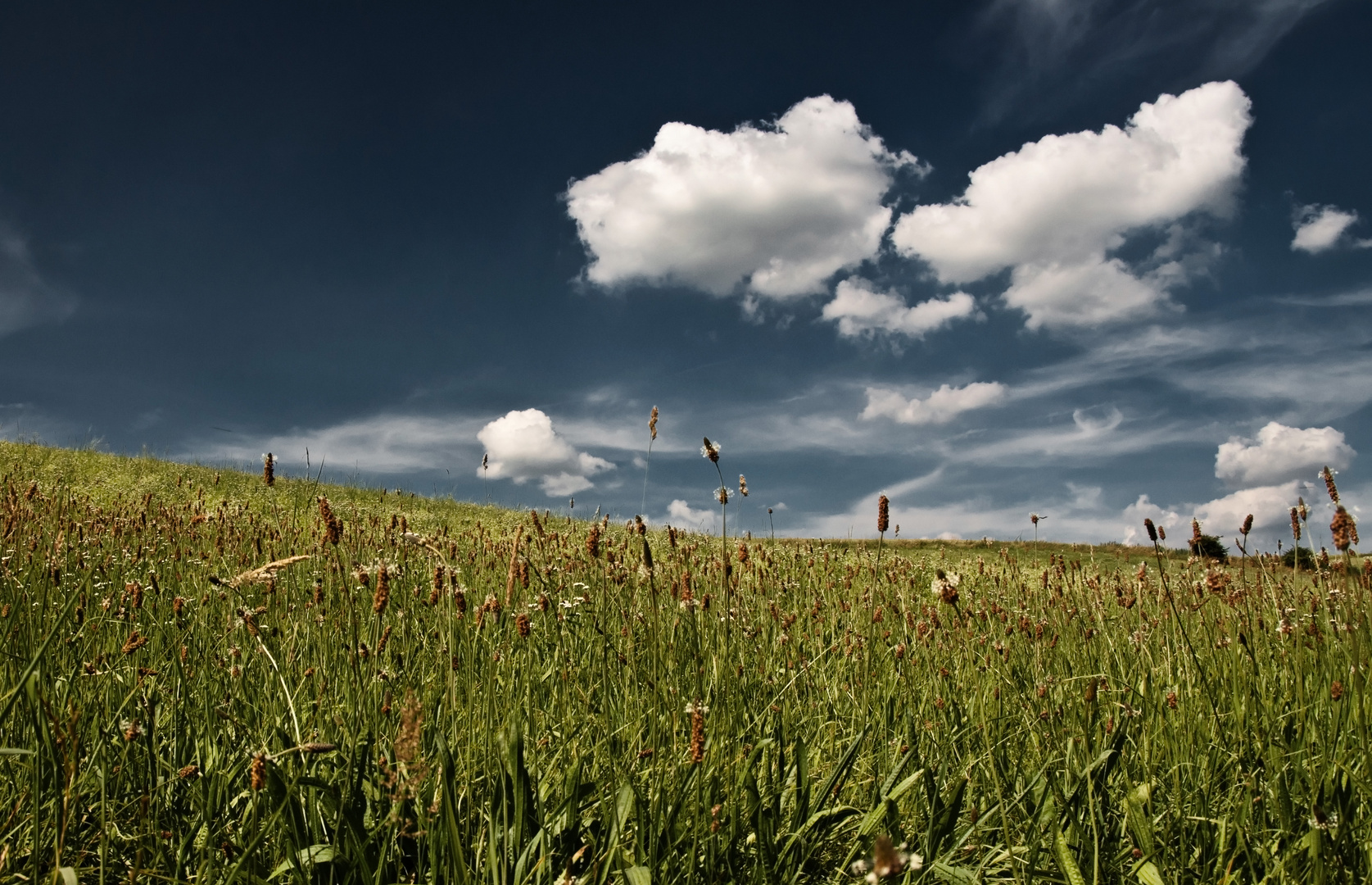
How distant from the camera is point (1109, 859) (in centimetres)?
227

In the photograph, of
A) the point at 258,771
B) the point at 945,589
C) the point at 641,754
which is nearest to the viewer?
the point at 258,771

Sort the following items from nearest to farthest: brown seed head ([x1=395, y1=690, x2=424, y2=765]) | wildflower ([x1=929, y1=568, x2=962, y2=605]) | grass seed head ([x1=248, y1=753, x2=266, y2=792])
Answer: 1. brown seed head ([x1=395, y1=690, x2=424, y2=765])
2. grass seed head ([x1=248, y1=753, x2=266, y2=792])
3. wildflower ([x1=929, y1=568, x2=962, y2=605])

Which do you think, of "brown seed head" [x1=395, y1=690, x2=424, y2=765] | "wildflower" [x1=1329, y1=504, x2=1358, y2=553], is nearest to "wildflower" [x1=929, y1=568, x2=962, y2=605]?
"wildflower" [x1=1329, y1=504, x2=1358, y2=553]

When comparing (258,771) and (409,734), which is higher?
(409,734)

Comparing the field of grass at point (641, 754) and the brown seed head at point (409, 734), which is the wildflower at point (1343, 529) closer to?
the field of grass at point (641, 754)

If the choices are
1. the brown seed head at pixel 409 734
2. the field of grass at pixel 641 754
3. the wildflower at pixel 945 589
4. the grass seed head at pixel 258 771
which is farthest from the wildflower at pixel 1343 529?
the grass seed head at pixel 258 771

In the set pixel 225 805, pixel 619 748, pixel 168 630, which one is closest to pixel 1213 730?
pixel 619 748

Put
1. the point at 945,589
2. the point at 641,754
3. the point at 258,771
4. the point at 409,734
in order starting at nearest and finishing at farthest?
the point at 409,734
the point at 258,771
the point at 945,589
the point at 641,754

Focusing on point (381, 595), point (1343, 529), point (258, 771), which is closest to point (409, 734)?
point (258, 771)

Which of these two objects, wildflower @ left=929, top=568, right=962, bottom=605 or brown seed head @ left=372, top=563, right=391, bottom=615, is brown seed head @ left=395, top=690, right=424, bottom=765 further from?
wildflower @ left=929, top=568, right=962, bottom=605

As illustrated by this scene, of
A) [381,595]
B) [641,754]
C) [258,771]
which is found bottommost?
[641,754]

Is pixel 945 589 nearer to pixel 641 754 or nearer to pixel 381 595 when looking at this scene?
pixel 641 754

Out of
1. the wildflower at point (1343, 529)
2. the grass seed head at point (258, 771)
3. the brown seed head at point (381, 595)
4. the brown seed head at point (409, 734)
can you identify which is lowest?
the grass seed head at point (258, 771)

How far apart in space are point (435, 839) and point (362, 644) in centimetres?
198
